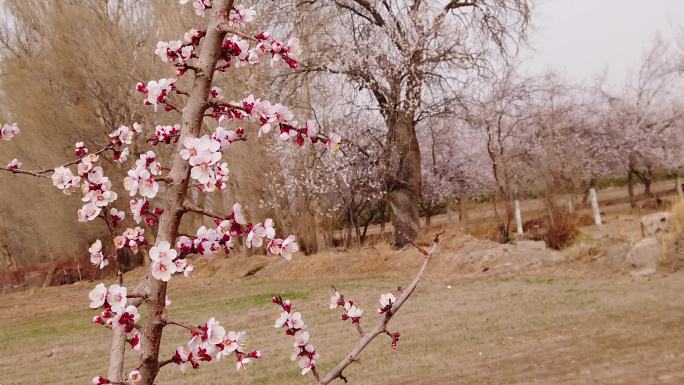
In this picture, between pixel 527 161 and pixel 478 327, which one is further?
pixel 527 161

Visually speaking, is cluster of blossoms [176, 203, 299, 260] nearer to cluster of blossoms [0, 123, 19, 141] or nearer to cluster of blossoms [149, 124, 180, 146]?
cluster of blossoms [149, 124, 180, 146]

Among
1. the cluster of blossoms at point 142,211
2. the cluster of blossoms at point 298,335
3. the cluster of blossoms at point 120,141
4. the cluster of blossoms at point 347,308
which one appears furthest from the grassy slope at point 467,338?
the cluster of blossoms at point 142,211

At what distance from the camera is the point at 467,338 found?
664 cm

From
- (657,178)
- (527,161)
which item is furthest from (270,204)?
(657,178)

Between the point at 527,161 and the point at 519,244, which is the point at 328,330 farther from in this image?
the point at 527,161

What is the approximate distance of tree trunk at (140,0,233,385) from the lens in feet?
3.83

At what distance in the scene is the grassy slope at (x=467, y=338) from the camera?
5.12 meters

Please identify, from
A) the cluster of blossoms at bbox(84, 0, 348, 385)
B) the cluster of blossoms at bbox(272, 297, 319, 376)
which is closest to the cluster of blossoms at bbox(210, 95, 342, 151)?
the cluster of blossoms at bbox(84, 0, 348, 385)

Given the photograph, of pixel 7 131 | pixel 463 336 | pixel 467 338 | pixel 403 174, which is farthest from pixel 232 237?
pixel 403 174

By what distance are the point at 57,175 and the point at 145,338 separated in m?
0.64

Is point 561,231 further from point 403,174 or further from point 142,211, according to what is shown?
point 142,211

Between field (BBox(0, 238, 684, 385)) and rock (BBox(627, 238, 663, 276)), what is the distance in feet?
1.00

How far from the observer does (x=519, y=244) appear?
14.0m

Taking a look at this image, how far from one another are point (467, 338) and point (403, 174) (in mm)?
11975
